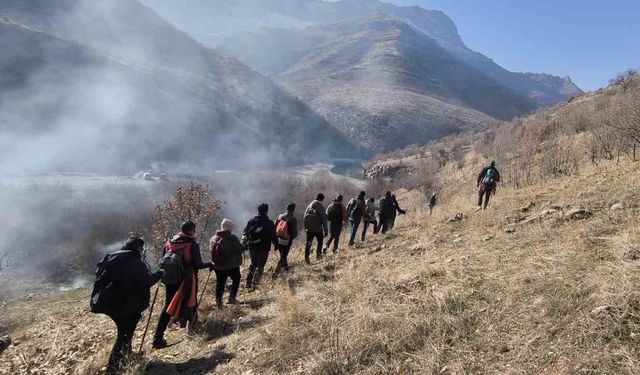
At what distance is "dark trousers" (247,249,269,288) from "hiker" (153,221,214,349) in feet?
7.77

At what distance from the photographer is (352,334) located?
4398 millimetres

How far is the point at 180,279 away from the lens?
5344mm

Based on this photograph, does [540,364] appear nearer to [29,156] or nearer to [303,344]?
[303,344]

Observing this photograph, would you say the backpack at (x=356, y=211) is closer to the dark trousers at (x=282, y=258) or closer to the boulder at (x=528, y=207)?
the dark trousers at (x=282, y=258)

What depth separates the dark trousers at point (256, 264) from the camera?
7.95m

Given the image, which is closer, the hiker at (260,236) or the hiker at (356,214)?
the hiker at (260,236)

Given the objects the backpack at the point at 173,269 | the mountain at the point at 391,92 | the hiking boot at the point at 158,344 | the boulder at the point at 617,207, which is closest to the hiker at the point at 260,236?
the backpack at the point at 173,269

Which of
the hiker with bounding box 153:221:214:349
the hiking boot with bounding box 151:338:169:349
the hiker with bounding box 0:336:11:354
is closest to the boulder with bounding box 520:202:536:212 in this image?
the hiker with bounding box 153:221:214:349

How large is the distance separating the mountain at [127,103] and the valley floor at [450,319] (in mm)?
56782

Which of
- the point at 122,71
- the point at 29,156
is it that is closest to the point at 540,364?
the point at 29,156

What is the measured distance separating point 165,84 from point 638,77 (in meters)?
84.6

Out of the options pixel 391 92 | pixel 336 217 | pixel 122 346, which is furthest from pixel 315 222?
pixel 391 92

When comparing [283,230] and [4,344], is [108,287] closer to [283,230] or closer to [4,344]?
[4,344]

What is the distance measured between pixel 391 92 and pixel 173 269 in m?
130
